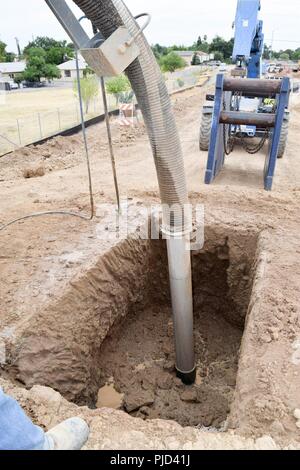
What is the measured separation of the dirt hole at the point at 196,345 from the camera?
479cm

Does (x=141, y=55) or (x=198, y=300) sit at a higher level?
(x=141, y=55)

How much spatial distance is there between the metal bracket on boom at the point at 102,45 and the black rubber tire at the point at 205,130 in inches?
273

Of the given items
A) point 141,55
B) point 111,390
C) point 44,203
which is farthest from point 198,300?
point 141,55

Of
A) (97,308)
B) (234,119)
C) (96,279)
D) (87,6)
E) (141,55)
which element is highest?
(87,6)

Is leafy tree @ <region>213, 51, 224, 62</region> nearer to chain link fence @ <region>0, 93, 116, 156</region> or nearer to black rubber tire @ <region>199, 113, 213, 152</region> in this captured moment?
chain link fence @ <region>0, 93, 116, 156</region>

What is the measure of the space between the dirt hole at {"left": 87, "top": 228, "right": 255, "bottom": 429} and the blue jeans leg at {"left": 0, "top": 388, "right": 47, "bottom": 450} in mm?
2590

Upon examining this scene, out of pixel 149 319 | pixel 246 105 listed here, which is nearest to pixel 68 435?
pixel 149 319

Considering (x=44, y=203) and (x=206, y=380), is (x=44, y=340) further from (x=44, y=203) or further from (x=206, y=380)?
(x=44, y=203)

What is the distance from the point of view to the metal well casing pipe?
168 inches

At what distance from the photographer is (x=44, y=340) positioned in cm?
387

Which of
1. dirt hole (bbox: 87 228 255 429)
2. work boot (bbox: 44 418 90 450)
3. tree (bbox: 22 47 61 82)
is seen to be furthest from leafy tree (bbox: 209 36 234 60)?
work boot (bbox: 44 418 90 450)

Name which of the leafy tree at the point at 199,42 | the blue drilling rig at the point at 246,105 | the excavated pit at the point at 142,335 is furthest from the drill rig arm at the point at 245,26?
the leafy tree at the point at 199,42

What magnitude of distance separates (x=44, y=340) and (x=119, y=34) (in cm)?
291
